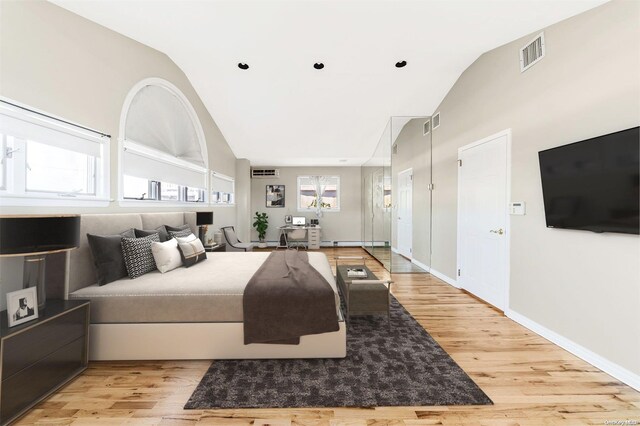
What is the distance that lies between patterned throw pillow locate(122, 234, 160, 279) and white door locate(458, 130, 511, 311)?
3881 mm

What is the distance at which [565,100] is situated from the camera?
226cm

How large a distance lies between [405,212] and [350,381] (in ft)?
15.2

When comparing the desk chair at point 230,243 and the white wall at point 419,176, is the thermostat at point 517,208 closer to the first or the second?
the white wall at point 419,176

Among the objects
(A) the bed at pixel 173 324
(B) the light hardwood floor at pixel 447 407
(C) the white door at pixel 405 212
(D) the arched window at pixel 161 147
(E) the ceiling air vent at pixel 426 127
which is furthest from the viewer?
(C) the white door at pixel 405 212

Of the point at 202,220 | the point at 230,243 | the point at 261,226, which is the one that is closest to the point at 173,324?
the point at 202,220

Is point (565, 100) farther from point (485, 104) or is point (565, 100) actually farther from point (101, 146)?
point (101, 146)

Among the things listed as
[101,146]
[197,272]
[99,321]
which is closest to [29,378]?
[99,321]

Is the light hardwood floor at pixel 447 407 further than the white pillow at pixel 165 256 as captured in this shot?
No

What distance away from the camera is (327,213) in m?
7.93

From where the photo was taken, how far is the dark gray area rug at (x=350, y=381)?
162cm

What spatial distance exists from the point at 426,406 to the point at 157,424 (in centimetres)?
163

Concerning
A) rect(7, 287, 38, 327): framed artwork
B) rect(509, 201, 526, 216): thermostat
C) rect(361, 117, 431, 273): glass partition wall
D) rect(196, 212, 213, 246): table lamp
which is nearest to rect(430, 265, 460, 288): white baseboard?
rect(361, 117, 431, 273): glass partition wall

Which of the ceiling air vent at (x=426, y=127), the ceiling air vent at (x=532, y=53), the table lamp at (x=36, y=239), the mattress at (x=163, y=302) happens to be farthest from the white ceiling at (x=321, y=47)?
the mattress at (x=163, y=302)

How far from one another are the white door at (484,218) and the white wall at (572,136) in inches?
5.5
